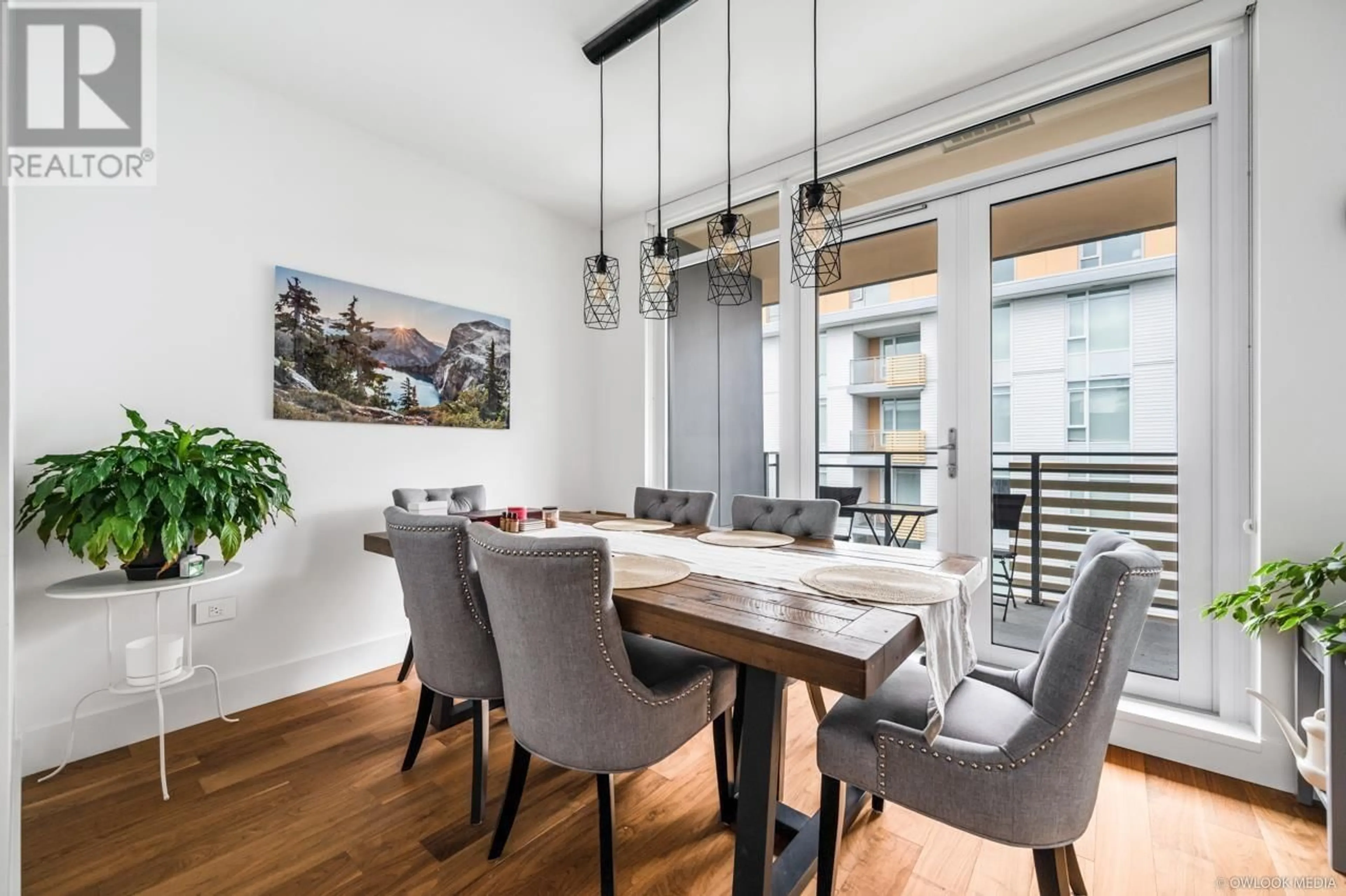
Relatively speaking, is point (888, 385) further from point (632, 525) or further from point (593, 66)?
point (593, 66)

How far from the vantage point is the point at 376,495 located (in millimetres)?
2977

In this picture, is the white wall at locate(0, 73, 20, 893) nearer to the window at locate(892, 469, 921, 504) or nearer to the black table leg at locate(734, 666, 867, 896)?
the black table leg at locate(734, 666, 867, 896)

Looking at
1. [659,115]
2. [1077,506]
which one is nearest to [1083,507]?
[1077,506]

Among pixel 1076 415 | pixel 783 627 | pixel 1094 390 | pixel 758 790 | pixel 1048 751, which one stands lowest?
pixel 758 790

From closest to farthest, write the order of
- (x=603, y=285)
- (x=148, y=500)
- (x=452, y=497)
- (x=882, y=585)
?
1. (x=882, y=585)
2. (x=148, y=500)
3. (x=603, y=285)
4. (x=452, y=497)

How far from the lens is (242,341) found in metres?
2.54

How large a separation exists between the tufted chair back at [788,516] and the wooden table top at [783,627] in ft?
2.34

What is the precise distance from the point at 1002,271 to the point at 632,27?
1936mm

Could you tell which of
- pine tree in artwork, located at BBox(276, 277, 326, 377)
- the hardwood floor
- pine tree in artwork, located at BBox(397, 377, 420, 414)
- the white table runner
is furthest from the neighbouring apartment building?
pine tree in artwork, located at BBox(276, 277, 326, 377)

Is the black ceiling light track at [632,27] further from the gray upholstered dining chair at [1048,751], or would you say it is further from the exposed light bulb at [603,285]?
the gray upholstered dining chair at [1048,751]

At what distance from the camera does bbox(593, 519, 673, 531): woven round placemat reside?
2.52m

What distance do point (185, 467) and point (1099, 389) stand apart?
11.5ft

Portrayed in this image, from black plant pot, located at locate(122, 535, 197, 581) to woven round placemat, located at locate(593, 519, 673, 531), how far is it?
1.53 m

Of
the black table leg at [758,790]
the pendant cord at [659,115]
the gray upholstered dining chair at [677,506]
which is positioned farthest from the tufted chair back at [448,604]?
A: the pendant cord at [659,115]
